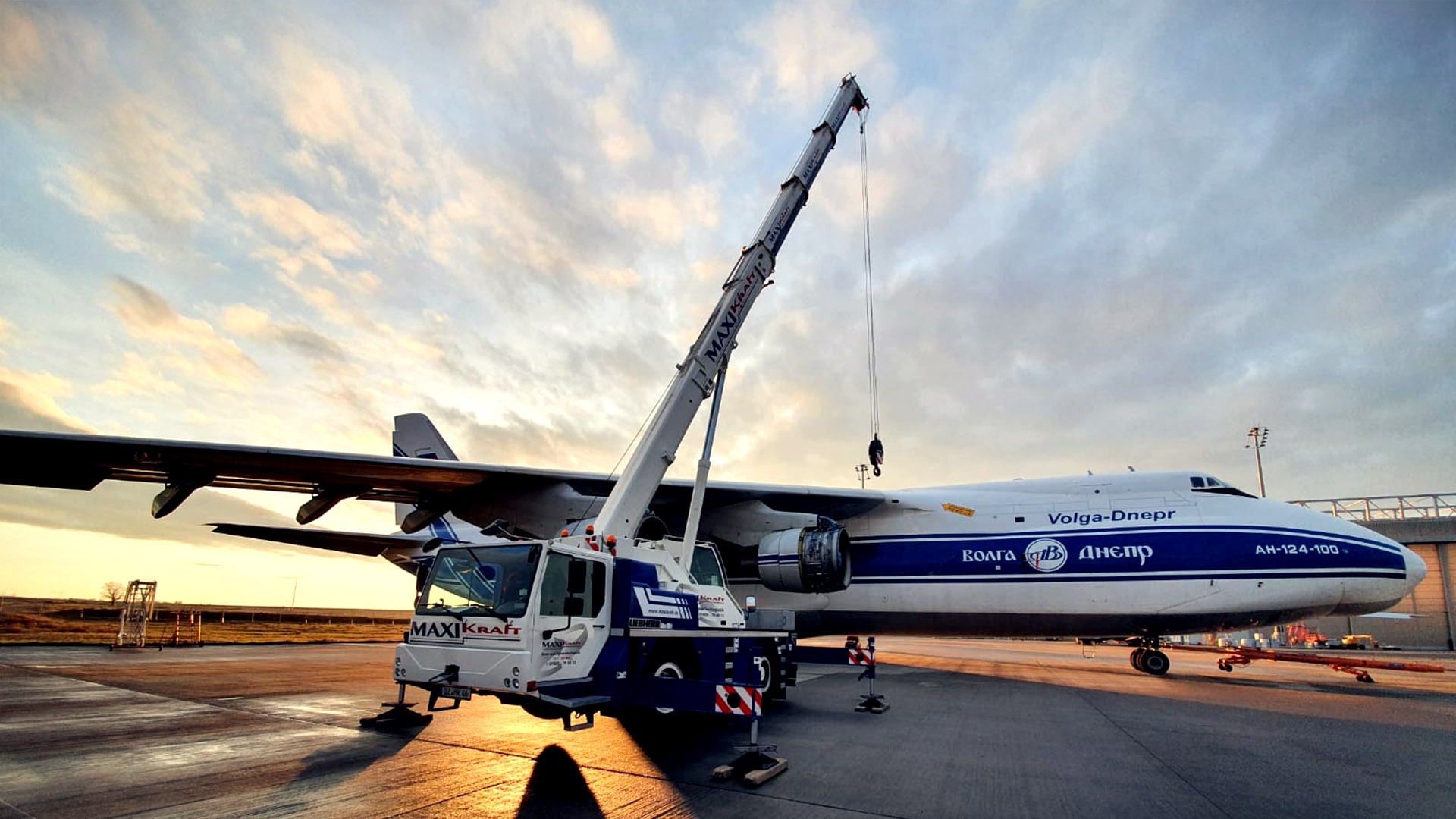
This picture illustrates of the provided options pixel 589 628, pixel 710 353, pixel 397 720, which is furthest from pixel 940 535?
Result: pixel 397 720

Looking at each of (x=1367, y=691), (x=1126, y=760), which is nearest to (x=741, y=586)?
(x=1126, y=760)

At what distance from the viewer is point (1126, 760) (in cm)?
636

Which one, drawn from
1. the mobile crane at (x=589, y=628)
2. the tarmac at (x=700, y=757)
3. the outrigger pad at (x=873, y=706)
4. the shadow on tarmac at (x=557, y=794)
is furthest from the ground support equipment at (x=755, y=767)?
the outrigger pad at (x=873, y=706)

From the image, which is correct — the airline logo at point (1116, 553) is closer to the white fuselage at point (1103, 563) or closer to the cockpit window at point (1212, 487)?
the white fuselage at point (1103, 563)

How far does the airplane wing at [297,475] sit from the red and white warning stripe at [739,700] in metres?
6.88

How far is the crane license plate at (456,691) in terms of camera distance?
579 centimetres

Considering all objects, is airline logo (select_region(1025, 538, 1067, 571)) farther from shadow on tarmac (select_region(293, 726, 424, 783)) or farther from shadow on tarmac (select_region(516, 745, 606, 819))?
shadow on tarmac (select_region(293, 726, 424, 783))

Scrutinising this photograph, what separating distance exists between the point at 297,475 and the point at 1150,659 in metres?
17.9

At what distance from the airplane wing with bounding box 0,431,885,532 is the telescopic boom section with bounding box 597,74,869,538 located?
2.90 m

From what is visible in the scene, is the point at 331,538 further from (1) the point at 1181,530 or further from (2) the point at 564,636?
(1) the point at 1181,530

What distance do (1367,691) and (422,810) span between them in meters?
16.7

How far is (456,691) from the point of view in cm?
582

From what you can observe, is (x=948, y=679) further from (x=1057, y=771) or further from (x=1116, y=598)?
(x=1057, y=771)

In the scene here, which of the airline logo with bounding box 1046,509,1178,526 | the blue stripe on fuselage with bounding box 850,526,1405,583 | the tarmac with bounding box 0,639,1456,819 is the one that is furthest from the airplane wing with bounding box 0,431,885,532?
the airline logo with bounding box 1046,509,1178,526
